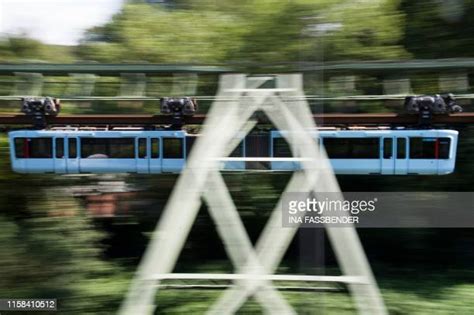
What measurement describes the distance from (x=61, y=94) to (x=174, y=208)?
6.78 feet

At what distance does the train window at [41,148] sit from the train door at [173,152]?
0.90 metres

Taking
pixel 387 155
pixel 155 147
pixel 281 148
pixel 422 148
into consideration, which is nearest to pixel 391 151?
pixel 387 155

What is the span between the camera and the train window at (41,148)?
440 cm

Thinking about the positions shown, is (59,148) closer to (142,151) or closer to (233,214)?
(142,151)

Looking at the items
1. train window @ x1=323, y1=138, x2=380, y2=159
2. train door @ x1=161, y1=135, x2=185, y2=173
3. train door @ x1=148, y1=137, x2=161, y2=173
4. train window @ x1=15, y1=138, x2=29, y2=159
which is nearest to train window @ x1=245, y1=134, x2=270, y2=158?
train window @ x1=323, y1=138, x2=380, y2=159

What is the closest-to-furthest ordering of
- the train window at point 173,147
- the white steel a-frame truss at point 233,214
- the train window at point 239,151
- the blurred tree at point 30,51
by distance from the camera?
the white steel a-frame truss at point 233,214 < the train window at point 239,151 < the train window at point 173,147 < the blurred tree at point 30,51

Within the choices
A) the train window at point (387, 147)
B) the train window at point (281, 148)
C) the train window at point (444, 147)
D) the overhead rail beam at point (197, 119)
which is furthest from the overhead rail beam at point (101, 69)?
the train window at point (444, 147)

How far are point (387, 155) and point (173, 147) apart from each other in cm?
168

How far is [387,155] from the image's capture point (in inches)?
169

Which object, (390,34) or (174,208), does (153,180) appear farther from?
(390,34)

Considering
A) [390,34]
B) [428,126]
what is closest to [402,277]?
[428,126]

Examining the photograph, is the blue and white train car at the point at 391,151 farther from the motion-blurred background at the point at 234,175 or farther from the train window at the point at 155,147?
the train window at the point at 155,147

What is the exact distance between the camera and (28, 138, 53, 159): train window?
173 inches

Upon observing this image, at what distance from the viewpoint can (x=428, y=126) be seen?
13.8ft
